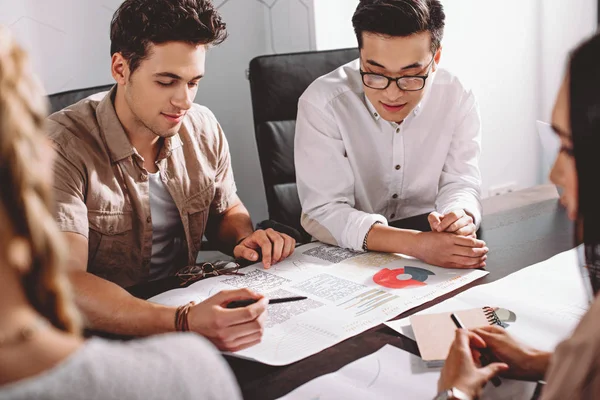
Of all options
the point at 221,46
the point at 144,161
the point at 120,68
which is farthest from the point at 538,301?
the point at 221,46

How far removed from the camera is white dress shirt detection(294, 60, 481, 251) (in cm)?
182

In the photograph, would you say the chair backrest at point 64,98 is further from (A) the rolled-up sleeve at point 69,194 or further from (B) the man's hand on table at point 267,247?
(B) the man's hand on table at point 267,247

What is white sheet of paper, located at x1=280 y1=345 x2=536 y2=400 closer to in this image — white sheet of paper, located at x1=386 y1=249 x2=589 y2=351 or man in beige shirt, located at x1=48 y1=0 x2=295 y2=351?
white sheet of paper, located at x1=386 y1=249 x2=589 y2=351

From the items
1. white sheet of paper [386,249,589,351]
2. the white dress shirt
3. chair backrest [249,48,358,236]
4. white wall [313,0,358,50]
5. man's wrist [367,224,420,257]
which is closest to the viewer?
white sheet of paper [386,249,589,351]

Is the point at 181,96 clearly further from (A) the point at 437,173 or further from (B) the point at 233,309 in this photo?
(A) the point at 437,173

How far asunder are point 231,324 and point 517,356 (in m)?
0.47

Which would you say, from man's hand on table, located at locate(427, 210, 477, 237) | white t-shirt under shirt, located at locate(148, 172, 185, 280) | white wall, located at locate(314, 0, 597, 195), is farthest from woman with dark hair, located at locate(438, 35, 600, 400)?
white wall, located at locate(314, 0, 597, 195)

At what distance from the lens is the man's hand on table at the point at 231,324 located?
3.68 ft

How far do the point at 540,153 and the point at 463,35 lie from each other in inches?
33.8

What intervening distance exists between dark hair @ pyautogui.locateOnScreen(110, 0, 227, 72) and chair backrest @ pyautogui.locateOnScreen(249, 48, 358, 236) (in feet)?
1.68

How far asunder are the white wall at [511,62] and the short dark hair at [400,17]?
116cm

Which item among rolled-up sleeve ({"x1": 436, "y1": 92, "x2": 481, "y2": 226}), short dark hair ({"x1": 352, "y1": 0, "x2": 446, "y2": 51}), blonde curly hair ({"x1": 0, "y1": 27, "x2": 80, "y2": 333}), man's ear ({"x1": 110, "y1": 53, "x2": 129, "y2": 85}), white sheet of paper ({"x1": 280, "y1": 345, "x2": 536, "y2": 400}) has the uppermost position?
short dark hair ({"x1": 352, "y1": 0, "x2": 446, "y2": 51})

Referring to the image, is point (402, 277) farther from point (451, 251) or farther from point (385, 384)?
point (385, 384)

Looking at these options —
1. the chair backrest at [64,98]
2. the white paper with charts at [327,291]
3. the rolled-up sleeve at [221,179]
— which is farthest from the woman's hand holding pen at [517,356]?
the chair backrest at [64,98]
